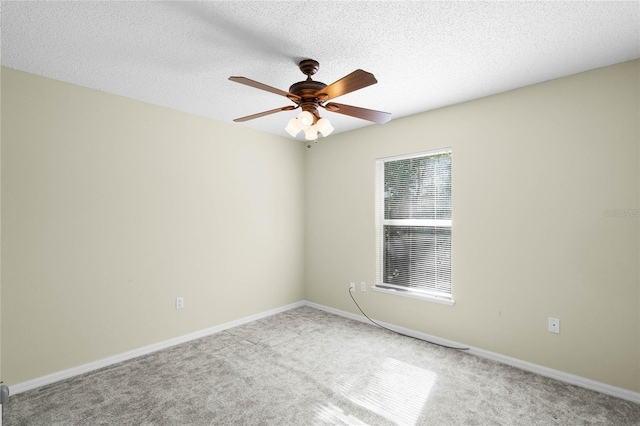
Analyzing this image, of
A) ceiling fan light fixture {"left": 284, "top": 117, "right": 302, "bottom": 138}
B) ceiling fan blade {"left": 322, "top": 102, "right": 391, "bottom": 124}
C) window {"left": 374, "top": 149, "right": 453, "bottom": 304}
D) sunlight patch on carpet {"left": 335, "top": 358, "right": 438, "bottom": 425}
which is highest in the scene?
ceiling fan blade {"left": 322, "top": 102, "right": 391, "bottom": 124}

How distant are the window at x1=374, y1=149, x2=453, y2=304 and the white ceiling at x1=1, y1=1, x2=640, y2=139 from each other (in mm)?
998

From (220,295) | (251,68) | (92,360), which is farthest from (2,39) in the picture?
(220,295)

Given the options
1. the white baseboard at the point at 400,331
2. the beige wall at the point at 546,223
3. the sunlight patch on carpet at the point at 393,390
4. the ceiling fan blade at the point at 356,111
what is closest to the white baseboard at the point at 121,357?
the white baseboard at the point at 400,331

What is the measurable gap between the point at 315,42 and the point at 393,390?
2.59 meters

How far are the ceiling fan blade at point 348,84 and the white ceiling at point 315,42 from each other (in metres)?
0.33

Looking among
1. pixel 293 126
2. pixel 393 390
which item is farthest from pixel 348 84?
pixel 393 390

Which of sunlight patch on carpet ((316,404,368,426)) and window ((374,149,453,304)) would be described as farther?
window ((374,149,453,304))

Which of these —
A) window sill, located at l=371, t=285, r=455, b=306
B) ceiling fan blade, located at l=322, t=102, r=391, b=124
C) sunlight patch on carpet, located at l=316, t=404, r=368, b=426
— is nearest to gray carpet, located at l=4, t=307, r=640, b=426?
sunlight patch on carpet, located at l=316, t=404, r=368, b=426

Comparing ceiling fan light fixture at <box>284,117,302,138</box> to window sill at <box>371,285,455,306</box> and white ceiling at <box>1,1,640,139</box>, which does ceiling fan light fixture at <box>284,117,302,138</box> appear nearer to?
white ceiling at <box>1,1,640,139</box>

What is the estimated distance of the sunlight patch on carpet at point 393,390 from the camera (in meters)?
2.24

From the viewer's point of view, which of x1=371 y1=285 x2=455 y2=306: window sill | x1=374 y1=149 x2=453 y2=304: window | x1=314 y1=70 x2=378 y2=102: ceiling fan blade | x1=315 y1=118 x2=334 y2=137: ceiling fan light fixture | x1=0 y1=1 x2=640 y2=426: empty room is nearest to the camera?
x1=314 y1=70 x2=378 y2=102: ceiling fan blade

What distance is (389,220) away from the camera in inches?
158

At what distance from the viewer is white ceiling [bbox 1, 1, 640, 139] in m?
1.80

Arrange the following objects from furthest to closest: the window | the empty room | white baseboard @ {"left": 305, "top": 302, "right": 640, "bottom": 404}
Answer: the window, white baseboard @ {"left": 305, "top": 302, "right": 640, "bottom": 404}, the empty room
